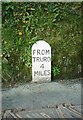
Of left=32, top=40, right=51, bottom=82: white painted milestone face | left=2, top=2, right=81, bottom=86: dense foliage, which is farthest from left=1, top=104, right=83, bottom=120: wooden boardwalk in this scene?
left=2, top=2, right=81, bottom=86: dense foliage

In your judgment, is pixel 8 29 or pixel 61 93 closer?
pixel 61 93

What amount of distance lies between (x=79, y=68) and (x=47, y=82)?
0.75 metres

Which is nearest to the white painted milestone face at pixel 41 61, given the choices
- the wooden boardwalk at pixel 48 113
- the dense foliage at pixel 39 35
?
the dense foliage at pixel 39 35

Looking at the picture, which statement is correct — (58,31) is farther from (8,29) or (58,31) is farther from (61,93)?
(61,93)

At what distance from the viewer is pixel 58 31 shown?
19.5 ft

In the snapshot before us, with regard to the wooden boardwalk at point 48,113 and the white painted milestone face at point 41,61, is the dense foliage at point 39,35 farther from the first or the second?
the wooden boardwalk at point 48,113

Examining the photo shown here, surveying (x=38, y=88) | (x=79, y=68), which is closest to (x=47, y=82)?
(x=38, y=88)

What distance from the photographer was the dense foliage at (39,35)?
226 inches

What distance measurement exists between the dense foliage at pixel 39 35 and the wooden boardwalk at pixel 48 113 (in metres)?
1.47

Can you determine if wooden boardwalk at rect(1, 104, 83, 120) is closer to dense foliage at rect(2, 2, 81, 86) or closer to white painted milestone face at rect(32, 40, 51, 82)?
white painted milestone face at rect(32, 40, 51, 82)

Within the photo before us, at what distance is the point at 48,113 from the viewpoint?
4.12 m

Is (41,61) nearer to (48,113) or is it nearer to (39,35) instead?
(39,35)

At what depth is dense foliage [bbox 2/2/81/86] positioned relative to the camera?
5742mm

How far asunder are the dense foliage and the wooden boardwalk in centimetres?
147
